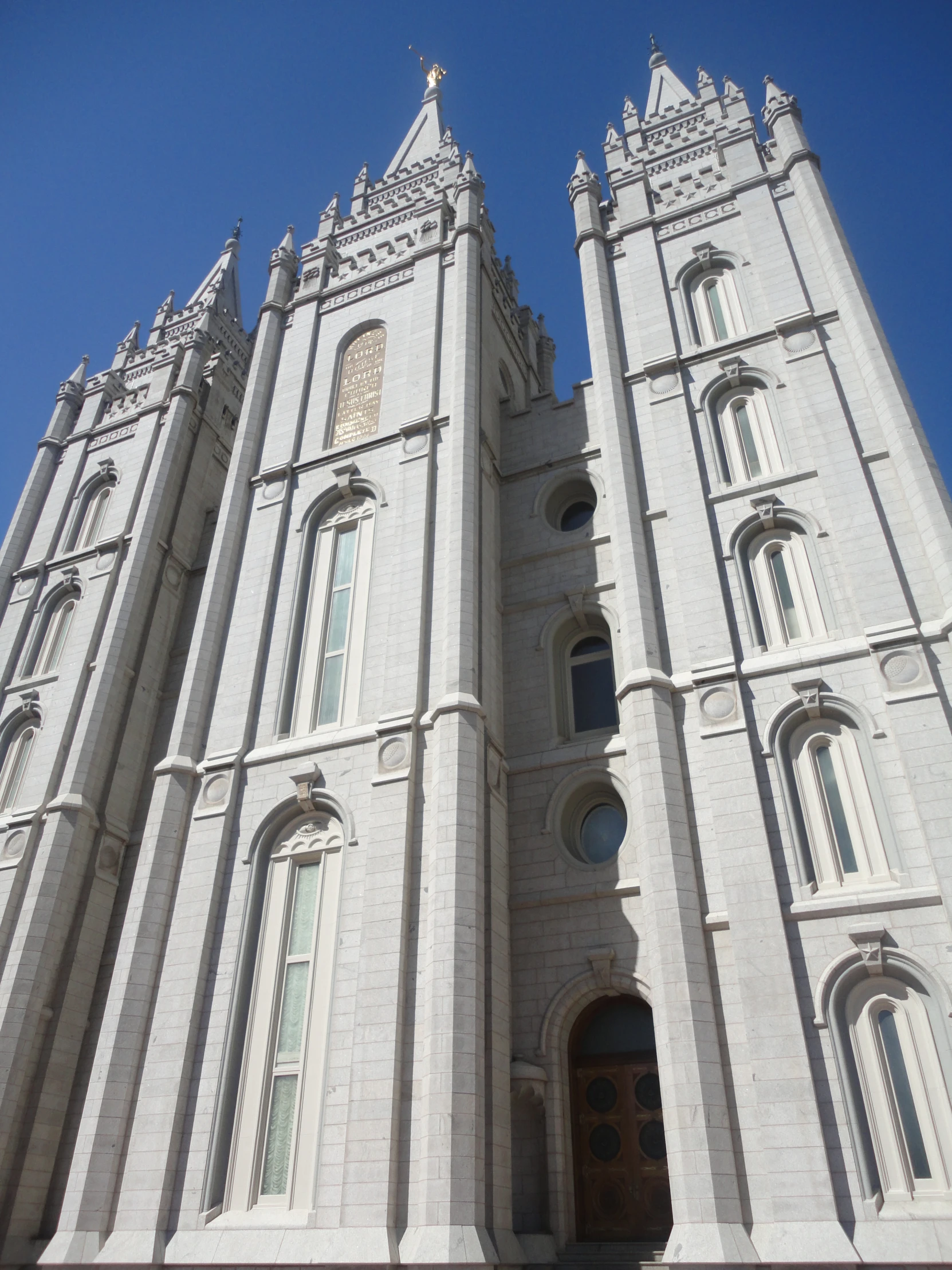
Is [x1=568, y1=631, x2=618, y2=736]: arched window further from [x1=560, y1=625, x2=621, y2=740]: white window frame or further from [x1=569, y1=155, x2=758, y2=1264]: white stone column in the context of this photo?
[x1=569, y1=155, x2=758, y2=1264]: white stone column

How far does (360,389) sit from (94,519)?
28.4 ft

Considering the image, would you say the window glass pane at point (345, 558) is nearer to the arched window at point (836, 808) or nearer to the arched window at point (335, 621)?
the arched window at point (335, 621)

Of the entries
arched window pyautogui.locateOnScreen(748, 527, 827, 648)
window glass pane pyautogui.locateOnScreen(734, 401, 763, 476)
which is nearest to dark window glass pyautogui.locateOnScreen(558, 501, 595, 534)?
window glass pane pyautogui.locateOnScreen(734, 401, 763, 476)

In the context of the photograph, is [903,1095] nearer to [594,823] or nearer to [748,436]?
[594,823]

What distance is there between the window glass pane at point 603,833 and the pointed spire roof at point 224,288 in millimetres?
23549

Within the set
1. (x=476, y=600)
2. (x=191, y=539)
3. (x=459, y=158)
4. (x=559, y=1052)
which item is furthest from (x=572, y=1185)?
(x=459, y=158)

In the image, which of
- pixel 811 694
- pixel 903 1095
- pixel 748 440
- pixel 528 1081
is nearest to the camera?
pixel 903 1095

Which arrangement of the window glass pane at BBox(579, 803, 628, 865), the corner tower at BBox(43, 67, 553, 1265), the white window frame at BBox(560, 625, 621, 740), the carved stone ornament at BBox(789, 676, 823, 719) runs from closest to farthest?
1. the corner tower at BBox(43, 67, 553, 1265)
2. the carved stone ornament at BBox(789, 676, 823, 719)
3. the window glass pane at BBox(579, 803, 628, 865)
4. the white window frame at BBox(560, 625, 621, 740)

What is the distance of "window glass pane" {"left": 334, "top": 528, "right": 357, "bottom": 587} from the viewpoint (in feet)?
65.5

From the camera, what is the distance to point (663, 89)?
3098 cm

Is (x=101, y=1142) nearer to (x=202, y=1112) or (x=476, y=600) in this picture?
(x=202, y=1112)

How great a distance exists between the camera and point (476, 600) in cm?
1761

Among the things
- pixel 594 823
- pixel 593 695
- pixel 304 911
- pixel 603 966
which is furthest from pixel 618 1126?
pixel 593 695

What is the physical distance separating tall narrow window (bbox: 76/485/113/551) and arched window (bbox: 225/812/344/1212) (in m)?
13.1
